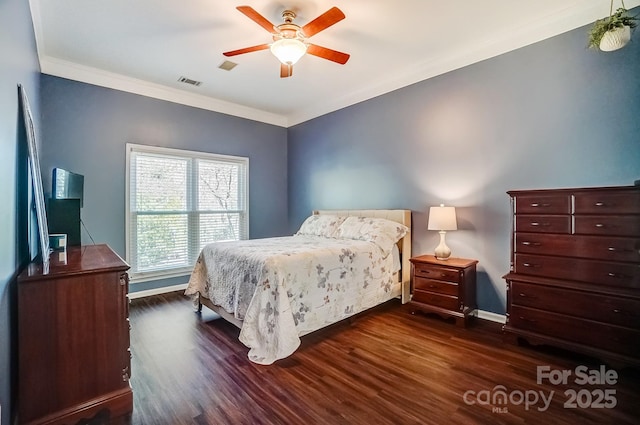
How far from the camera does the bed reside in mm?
2371

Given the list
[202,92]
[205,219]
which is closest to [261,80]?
[202,92]

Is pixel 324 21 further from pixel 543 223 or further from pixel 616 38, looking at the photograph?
pixel 543 223

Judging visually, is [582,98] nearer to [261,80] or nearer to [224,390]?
[261,80]

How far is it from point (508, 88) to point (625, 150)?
3.68 ft

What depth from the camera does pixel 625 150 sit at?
2363 mm

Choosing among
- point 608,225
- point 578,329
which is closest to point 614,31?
point 608,225

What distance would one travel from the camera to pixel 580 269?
2.27 metres

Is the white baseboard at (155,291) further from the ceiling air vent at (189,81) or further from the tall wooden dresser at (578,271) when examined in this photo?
the tall wooden dresser at (578,271)

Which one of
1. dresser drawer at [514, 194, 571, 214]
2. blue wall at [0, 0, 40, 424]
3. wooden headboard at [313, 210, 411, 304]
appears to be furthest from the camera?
wooden headboard at [313, 210, 411, 304]

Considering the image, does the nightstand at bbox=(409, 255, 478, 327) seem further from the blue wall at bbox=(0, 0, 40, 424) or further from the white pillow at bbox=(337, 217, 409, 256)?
the blue wall at bbox=(0, 0, 40, 424)

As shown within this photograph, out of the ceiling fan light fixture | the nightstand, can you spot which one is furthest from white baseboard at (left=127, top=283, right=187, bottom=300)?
the ceiling fan light fixture

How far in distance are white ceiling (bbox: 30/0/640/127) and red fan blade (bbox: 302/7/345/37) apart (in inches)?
12.3

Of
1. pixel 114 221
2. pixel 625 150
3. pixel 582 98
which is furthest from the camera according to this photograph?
pixel 114 221

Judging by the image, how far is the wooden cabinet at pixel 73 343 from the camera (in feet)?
5.00
